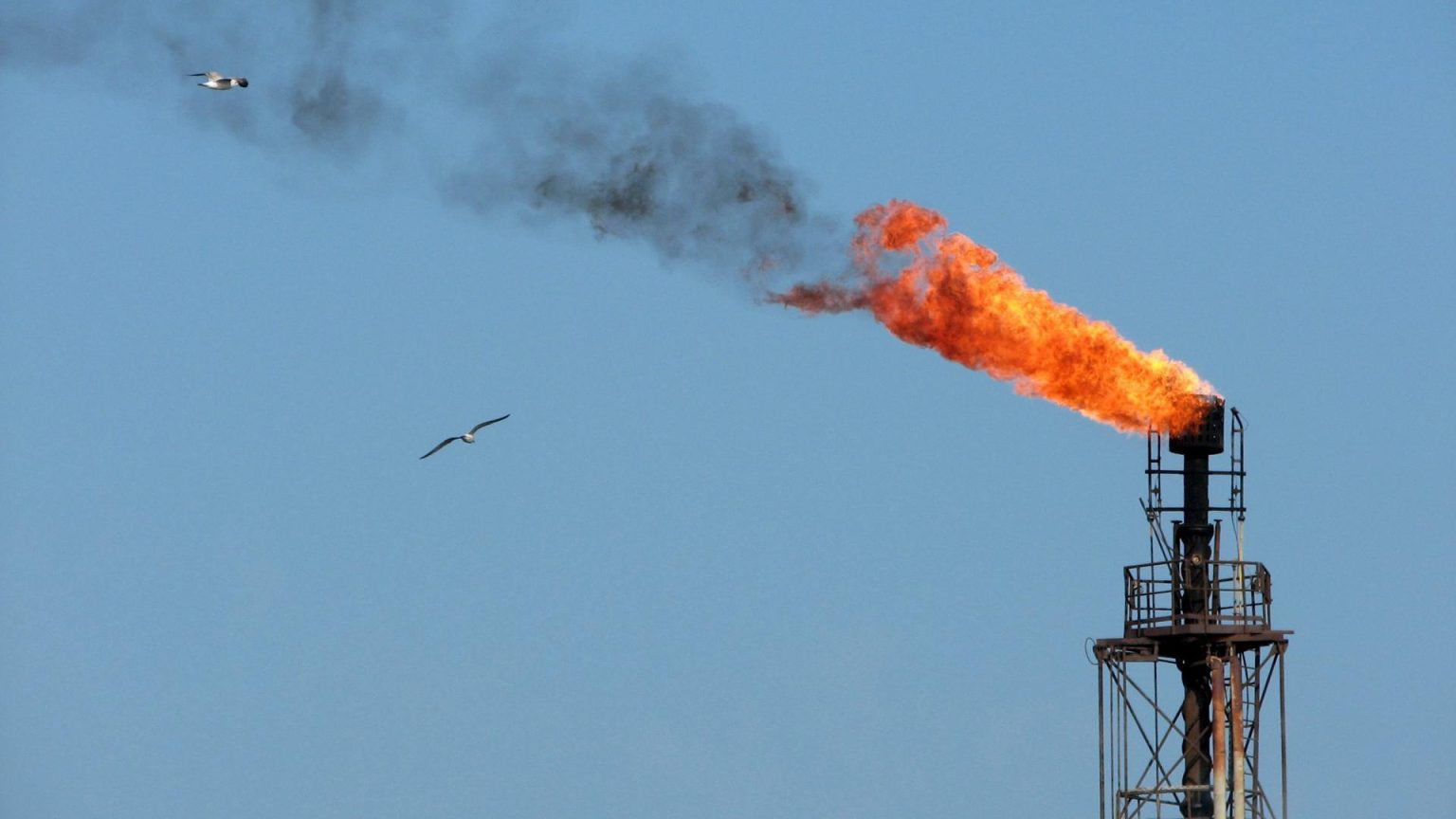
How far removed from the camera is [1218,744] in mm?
91438

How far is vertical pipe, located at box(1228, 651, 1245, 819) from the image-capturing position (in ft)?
301

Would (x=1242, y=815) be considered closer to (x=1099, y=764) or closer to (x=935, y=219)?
(x=1099, y=764)

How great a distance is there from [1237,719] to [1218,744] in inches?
47.3

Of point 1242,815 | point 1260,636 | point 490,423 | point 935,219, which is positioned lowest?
point 1242,815

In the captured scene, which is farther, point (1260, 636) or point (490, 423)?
point (490, 423)

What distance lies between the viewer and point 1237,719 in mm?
92125

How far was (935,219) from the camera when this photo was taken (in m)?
95.4

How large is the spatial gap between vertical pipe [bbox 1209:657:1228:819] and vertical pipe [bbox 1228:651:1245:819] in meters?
0.29

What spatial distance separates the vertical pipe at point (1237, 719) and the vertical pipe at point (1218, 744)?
0.29 meters

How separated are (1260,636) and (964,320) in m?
14.0

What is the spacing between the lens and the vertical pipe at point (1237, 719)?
91625 millimetres

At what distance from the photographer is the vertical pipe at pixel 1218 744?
91.2 meters

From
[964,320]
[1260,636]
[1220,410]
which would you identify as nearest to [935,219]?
[964,320]

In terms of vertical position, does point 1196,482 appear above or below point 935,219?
below
